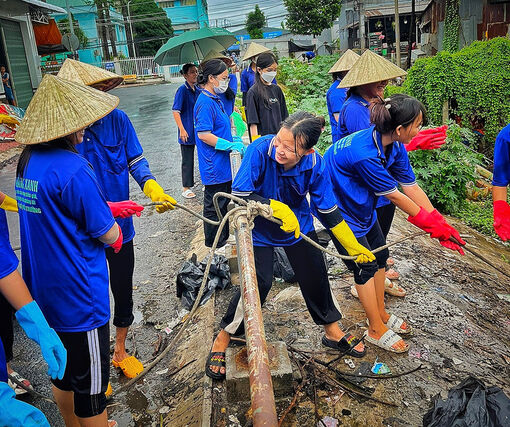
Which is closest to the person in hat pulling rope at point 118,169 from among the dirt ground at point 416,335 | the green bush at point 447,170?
the dirt ground at point 416,335

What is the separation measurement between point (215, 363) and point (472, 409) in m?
1.55

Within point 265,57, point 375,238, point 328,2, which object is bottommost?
point 375,238

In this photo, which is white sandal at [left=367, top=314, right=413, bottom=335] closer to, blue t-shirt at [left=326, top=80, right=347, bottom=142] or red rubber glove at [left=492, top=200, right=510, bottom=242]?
red rubber glove at [left=492, top=200, right=510, bottom=242]

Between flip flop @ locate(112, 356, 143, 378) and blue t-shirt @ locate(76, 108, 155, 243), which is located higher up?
blue t-shirt @ locate(76, 108, 155, 243)

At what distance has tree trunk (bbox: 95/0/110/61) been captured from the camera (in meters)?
39.1

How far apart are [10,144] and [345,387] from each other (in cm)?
1280

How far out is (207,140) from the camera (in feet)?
14.0

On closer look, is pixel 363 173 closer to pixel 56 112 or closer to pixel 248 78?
pixel 56 112

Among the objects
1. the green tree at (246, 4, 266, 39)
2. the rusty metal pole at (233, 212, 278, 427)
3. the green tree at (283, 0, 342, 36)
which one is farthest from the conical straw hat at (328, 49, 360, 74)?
the green tree at (246, 4, 266, 39)

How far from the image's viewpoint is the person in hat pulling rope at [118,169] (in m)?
2.95

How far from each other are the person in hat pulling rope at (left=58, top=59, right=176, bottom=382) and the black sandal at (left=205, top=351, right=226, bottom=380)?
641mm

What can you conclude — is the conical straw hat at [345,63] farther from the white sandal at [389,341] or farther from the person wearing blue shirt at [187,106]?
the white sandal at [389,341]

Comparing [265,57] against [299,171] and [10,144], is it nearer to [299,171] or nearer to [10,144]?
[299,171]

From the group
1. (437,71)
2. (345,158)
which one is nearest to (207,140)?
(345,158)
